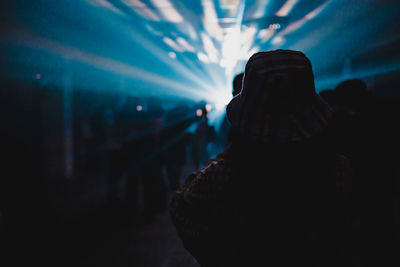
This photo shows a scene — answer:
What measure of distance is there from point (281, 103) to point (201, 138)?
17.5ft

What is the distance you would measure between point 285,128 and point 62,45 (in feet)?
21.4

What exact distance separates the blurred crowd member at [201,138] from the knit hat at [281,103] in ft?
15.6

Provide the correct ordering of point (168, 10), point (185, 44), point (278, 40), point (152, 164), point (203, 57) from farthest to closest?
point (203, 57) < point (185, 44) < point (278, 40) < point (168, 10) < point (152, 164)

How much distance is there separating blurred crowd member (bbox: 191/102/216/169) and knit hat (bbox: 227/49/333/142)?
4.76 meters

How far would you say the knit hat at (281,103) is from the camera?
0.72 meters

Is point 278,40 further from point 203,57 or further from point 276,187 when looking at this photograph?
point 276,187

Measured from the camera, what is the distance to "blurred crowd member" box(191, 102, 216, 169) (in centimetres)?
584

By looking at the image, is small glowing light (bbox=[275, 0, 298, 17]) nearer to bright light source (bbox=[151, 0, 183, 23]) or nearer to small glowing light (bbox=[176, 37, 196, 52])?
bright light source (bbox=[151, 0, 183, 23])

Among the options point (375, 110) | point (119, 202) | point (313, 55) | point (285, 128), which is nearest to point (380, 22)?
point (313, 55)

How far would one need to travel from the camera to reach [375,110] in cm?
194

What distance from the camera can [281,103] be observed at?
72cm

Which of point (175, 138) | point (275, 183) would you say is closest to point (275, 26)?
point (175, 138)

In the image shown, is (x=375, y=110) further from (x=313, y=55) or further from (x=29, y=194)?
(x=313, y=55)

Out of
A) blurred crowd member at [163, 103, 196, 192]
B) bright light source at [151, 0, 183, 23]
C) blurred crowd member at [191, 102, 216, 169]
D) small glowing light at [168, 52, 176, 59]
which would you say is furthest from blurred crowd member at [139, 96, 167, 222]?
small glowing light at [168, 52, 176, 59]
